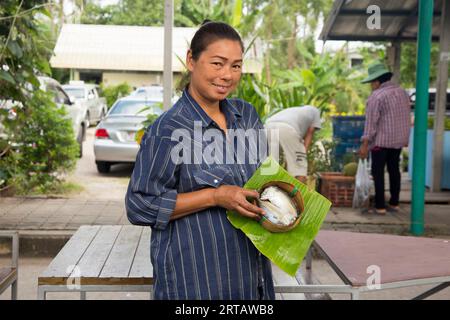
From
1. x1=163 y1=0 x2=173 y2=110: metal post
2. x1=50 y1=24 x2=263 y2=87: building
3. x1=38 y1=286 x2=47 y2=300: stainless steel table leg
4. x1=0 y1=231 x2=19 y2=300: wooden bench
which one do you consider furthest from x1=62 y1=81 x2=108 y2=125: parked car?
x1=38 y1=286 x2=47 y2=300: stainless steel table leg

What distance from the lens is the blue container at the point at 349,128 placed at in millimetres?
9500

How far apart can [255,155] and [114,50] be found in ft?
33.1

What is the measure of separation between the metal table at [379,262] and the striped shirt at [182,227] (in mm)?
657

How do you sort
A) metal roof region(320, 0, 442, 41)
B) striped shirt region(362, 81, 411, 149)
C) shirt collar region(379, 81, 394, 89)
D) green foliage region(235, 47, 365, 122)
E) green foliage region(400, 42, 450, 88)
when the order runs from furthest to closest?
green foliage region(400, 42, 450, 88) → metal roof region(320, 0, 442, 41) → green foliage region(235, 47, 365, 122) → shirt collar region(379, 81, 394, 89) → striped shirt region(362, 81, 411, 149)

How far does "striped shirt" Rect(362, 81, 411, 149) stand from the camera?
714 centimetres

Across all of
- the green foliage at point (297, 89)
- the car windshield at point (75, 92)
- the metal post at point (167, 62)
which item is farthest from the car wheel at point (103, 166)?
the car windshield at point (75, 92)

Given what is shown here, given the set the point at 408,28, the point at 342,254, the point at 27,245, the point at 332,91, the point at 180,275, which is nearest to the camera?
the point at 180,275

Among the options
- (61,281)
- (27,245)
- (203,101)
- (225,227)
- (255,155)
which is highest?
(203,101)

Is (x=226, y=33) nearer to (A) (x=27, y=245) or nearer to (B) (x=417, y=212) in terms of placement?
(A) (x=27, y=245)

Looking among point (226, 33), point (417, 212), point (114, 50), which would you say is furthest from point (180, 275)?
point (114, 50)

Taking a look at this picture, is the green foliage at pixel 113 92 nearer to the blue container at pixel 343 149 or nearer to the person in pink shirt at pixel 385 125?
the blue container at pixel 343 149

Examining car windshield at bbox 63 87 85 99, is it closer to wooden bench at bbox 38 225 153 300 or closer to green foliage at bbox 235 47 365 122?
green foliage at bbox 235 47 365 122

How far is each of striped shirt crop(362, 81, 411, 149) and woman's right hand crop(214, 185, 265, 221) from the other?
215 inches
